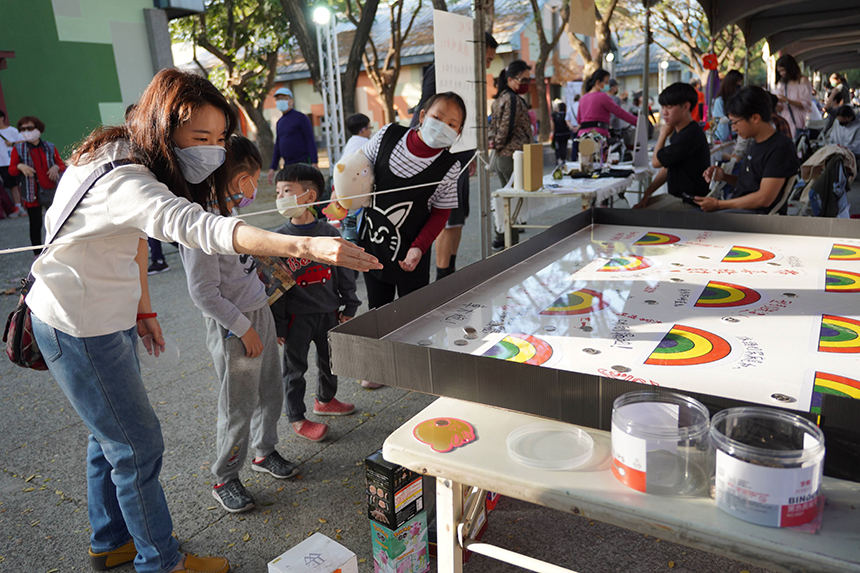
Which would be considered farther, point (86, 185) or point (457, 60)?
point (457, 60)

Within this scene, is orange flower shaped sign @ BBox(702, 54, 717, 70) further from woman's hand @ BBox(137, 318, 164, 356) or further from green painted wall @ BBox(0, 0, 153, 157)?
woman's hand @ BBox(137, 318, 164, 356)

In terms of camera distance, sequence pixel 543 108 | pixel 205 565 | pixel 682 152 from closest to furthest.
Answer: pixel 205 565, pixel 682 152, pixel 543 108

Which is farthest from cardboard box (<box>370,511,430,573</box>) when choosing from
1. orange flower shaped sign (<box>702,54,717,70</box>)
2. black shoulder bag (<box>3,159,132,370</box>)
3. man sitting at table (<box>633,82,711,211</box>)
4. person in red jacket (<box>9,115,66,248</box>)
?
orange flower shaped sign (<box>702,54,717,70</box>)

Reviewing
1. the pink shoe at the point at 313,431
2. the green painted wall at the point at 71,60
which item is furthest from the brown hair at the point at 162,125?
the green painted wall at the point at 71,60

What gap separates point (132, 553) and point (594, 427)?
1610 mm

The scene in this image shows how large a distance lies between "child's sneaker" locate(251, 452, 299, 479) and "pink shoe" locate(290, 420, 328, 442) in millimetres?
243

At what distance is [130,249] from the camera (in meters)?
1.61

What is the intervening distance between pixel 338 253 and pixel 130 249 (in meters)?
Answer: 0.75

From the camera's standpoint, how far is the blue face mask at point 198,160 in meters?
1.51

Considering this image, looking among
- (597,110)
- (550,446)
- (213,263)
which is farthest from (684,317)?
(597,110)

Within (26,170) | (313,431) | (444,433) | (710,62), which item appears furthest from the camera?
(710,62)

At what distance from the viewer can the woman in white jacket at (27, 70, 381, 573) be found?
51.9 inches

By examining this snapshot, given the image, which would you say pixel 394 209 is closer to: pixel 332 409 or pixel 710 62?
pixel 332 409

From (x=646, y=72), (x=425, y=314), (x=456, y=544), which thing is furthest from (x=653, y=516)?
(x=646, y=72)
